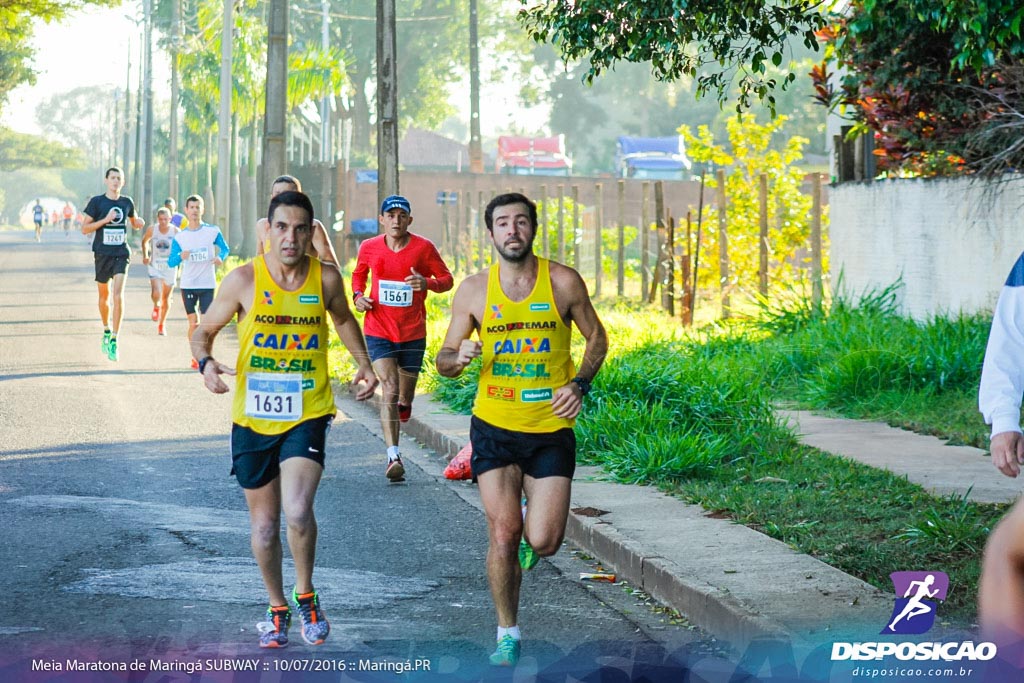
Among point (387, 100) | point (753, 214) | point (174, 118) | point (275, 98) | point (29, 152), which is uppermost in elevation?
point (29, 152)

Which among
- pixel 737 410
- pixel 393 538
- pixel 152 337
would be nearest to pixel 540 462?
pixel 393 538

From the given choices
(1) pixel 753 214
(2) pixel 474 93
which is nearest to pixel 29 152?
(2) pixel 474 93

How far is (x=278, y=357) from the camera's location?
6031mm

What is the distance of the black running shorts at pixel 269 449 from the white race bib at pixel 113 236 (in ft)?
39.0

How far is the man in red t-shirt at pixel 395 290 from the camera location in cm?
1037

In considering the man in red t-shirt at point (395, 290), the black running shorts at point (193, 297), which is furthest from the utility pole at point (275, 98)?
the man in red t-shirt at point (395, 290)

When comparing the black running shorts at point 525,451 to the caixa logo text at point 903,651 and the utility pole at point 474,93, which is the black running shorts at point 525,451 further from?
the utility pole at point 474,93

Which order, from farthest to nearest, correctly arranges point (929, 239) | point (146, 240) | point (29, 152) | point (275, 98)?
point (29, 152), point (275, 98), point (146, 240), point (929, 239)

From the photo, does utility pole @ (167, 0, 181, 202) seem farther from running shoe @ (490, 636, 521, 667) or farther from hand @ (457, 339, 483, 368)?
running shoe @ (490, 636, 521, 667)

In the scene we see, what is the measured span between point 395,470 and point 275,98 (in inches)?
455

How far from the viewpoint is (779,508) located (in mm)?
8742

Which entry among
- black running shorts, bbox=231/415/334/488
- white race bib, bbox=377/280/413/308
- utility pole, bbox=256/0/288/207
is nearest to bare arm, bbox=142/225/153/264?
utility pole, bbox=256/0/288/207

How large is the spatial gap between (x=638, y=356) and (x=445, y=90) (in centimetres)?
6812

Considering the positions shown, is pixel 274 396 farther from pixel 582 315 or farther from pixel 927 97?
pixel 927 97
